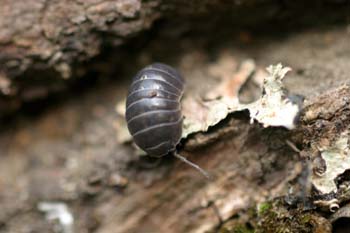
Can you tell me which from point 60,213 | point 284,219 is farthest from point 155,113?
point 60,213

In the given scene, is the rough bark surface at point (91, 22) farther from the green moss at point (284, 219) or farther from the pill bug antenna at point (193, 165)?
the green moss at point (284, 219)

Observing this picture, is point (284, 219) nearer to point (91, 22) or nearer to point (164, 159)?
point (164, 159)

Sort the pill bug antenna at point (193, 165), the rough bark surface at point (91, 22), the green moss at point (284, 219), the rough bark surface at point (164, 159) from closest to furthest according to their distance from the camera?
the green moss at point (284, 219) < the rough bark surface at point (164, 159) < the pill bug antenna at point (193, 165) < the rough bark surface at point (91, 22)

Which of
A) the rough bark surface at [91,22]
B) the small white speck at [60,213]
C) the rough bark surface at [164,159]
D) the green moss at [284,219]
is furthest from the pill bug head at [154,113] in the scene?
the small white speck at [60,213]

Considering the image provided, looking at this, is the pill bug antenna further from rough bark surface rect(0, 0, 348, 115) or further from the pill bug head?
rough bark surface rect(0, 0, 348, 115)

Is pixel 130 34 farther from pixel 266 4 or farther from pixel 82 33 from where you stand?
pixel 266 4
